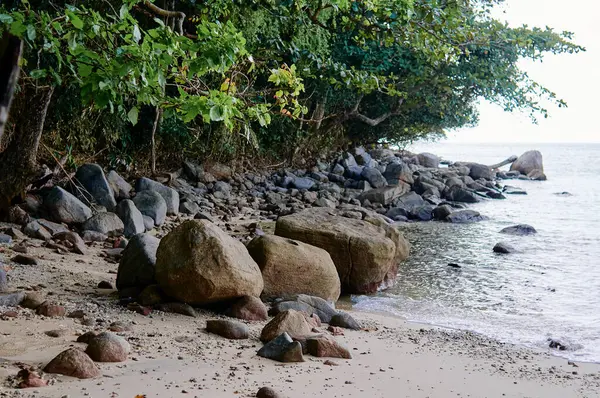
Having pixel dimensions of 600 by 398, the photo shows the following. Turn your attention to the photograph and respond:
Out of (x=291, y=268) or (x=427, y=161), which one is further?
(x=427, y=161)

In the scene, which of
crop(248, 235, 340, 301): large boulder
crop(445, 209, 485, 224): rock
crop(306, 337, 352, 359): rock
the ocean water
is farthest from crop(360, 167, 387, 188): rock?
crop(306, 337, 352, 359): rock

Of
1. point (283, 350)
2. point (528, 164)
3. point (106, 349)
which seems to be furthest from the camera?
point (528, 164)

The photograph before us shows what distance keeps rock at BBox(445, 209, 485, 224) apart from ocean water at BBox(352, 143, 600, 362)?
1.00 ft

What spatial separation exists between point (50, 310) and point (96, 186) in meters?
5.55

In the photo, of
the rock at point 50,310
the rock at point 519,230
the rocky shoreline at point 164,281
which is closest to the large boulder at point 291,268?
the rocky shoreline at point 164,281

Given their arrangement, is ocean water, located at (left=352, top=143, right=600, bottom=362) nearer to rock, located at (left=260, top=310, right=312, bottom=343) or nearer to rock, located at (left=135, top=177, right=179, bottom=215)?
rock, located at (left=260, top=310, right=312, bottom=343)

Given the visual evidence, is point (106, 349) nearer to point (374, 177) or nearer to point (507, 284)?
point (507, 284)

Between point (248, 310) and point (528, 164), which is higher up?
point (528, 164)

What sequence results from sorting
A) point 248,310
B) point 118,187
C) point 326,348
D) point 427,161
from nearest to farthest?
point 326,348
point 248,310
point 118,187
point 427,161

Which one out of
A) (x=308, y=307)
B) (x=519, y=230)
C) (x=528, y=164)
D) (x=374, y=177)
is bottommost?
(x=308, y=307)

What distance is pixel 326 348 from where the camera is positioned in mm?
4559

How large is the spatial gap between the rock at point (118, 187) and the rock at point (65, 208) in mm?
1523

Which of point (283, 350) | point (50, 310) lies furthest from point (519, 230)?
point (50, 310)

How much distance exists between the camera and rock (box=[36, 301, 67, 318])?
4.69 metres
